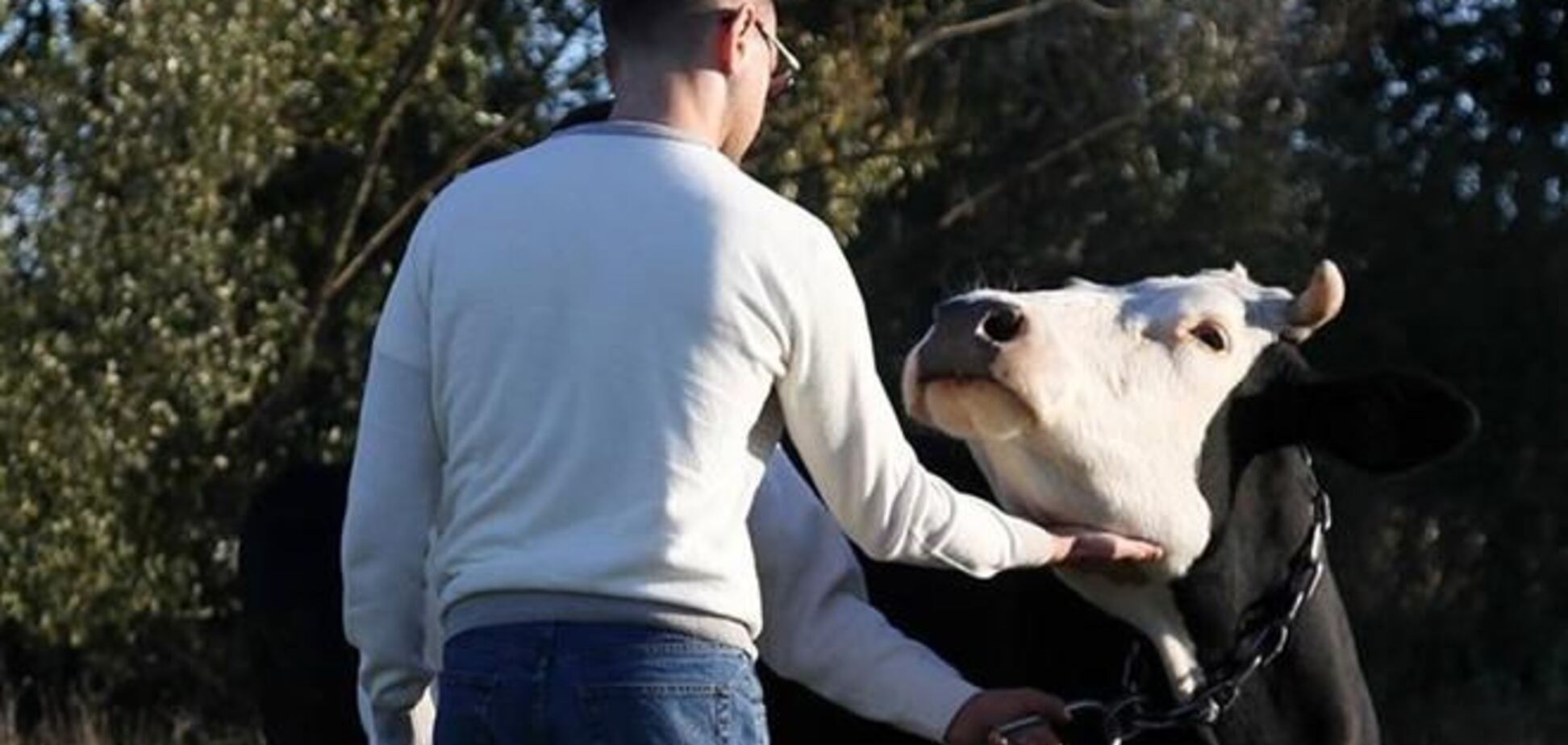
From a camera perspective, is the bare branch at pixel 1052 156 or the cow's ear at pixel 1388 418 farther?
the bare branch at pixel 1052 156

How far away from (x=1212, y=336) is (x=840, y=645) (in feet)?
2.57

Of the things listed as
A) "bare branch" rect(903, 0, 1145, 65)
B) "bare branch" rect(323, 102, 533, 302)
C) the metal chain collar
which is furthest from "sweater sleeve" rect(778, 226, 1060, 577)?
"bare branch" rect(903, 0, 1145, 65)

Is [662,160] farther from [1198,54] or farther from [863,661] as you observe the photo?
[1198,54]

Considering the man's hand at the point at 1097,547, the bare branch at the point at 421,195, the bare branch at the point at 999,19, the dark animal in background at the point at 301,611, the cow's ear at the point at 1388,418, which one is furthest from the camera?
the bare branch at the point at 999,19

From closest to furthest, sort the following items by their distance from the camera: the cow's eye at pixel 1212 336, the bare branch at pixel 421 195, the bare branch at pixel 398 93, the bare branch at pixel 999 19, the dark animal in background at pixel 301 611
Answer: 1. the cow's eye at pixel 1212 336
2. the dark animal in background at pixel 301 611
3. the bare branch at pixel 398 93
4. the bare branch at pixel 421 195
5. the bare branch at pixel 999 19

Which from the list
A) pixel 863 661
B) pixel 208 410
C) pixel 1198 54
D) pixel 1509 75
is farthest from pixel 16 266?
pixel 1509 75

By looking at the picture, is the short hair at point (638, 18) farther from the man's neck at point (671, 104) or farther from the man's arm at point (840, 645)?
the man's arm at point (840, 645)

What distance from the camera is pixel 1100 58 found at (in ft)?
57.0

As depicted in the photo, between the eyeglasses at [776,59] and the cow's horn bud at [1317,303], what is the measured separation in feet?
3.47

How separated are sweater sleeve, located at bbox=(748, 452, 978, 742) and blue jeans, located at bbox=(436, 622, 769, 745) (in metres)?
0.93

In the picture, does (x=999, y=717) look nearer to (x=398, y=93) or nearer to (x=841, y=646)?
(x=841, y=646)

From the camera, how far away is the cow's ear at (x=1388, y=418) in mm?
5957

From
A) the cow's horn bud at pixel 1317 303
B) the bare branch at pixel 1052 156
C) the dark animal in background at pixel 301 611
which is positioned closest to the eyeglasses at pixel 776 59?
the cow's horn bud at pixel 1317 303

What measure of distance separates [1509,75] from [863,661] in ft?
50.9
